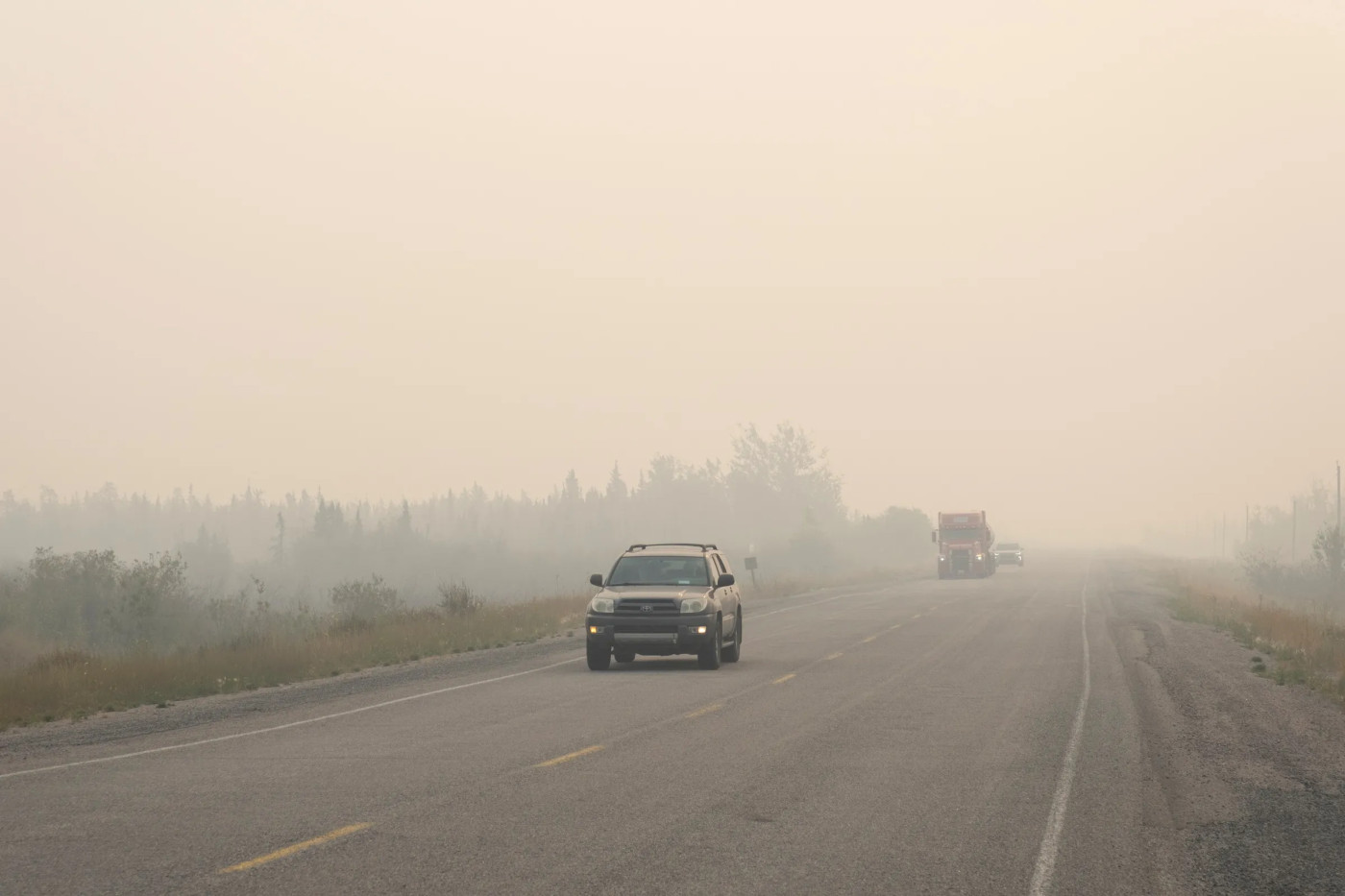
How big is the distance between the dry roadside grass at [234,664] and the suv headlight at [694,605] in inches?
254

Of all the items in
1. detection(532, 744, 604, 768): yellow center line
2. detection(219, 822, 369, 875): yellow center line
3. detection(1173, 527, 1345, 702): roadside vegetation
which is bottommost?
detection(1173, 527, 1345, 702): roadside vegetation

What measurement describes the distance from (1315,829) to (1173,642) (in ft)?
65.9

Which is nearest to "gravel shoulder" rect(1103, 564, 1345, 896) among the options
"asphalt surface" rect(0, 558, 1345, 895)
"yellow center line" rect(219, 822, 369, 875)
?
"asphalt surface" rect(0, 558, 1345, 895)

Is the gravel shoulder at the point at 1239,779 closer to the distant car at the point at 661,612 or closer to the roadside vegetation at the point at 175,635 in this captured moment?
the distant car at the point at 661,612

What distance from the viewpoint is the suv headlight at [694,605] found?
20453 mm

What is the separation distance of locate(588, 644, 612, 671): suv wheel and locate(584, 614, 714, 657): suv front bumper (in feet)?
0.32

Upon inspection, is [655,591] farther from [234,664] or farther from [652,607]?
[234,664]

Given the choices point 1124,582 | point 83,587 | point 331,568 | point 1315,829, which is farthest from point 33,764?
point 331,568

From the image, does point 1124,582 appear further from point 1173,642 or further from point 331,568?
point 331,568

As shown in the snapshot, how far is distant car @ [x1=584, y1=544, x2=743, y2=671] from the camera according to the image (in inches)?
803

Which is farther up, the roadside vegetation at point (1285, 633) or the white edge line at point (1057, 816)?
the white edge line at point (1057, 816)

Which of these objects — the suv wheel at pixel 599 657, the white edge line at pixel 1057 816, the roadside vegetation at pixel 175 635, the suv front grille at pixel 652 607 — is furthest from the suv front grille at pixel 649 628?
the white edge line at pixel 1057 816

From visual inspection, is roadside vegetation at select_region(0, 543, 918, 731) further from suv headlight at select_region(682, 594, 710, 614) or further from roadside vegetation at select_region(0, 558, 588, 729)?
suv headlight at select_region(682, 594, 710, 614)

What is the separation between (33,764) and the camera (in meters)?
11.8
